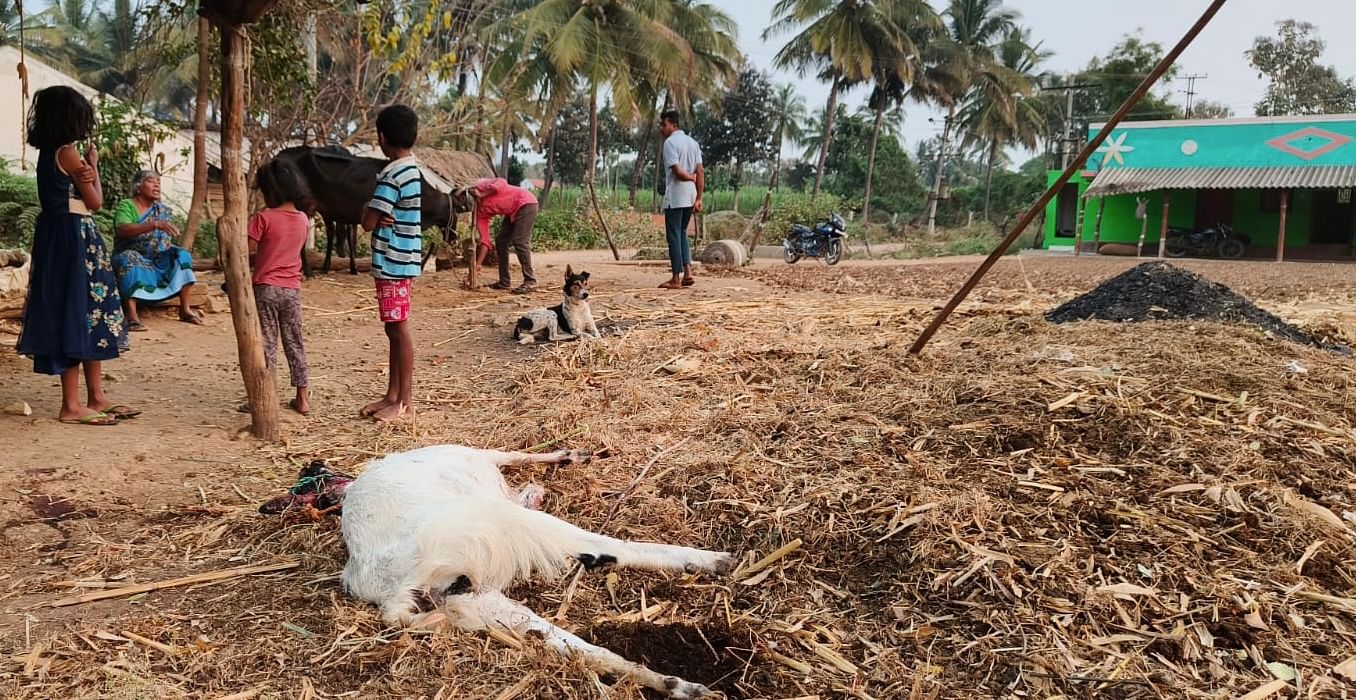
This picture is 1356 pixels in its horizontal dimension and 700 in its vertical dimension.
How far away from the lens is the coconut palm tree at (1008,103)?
3469 cm

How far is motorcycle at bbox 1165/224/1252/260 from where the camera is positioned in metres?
20.9

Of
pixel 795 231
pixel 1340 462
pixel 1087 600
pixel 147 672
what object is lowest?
pixel 147 672

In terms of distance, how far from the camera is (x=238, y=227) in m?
3.92

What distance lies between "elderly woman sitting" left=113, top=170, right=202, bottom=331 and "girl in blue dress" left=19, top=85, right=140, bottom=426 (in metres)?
2.21

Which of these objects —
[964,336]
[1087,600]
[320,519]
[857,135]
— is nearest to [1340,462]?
[1087,600]

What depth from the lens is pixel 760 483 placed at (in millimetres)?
3203

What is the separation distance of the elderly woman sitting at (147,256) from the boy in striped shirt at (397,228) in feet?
9.51

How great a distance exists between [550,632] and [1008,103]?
3694 centimetres

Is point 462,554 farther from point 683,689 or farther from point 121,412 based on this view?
point 121,412

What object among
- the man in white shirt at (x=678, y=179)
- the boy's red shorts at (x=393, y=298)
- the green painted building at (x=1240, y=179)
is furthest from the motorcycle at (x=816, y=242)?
the boy's red shorts at (x=393, y=298)

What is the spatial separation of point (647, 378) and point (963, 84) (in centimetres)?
3308

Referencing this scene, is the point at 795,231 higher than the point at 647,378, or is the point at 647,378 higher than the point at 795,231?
the point at 795,231

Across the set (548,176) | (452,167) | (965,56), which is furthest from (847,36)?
(452,167)

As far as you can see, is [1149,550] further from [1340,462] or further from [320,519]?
[320,519]
